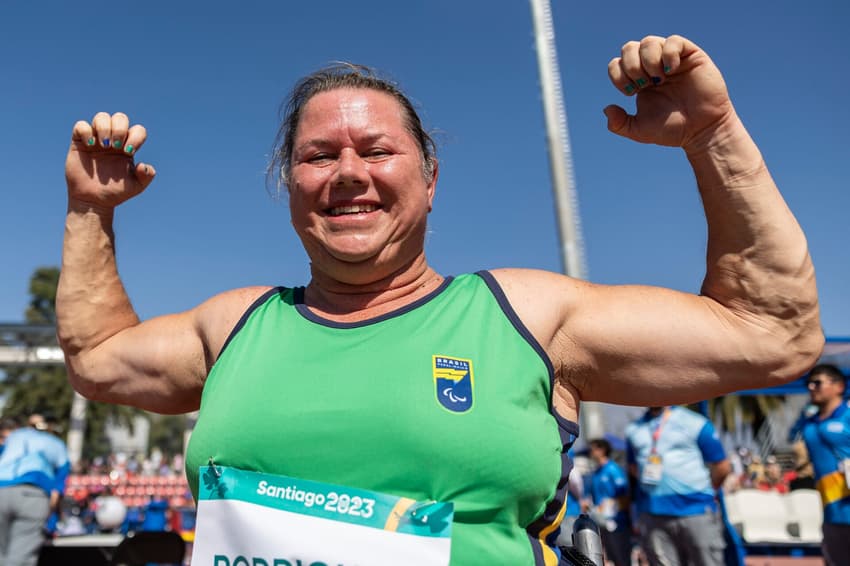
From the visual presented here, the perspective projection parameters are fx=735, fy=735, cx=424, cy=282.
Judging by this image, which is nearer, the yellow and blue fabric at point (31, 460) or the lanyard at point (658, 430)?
the lanyard at point (658, 430)

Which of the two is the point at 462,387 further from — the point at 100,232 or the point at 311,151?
the point at 100,232

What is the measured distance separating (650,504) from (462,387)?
5093 mm

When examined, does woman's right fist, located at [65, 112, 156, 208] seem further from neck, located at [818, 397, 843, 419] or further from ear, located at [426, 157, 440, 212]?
neck, located at [818, 397, 843, 419]

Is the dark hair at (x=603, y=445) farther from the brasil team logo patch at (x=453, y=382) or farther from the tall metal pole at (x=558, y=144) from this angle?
the brasil team logo patch at (x=453, y=382)

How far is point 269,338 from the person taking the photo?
167cm

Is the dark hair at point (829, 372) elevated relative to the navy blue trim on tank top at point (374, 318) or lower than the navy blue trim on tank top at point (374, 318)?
lower

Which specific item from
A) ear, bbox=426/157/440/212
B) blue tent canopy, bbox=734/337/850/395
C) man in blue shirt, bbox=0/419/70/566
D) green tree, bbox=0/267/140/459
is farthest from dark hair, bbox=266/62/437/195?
green tree, bbox=0/267/140/459

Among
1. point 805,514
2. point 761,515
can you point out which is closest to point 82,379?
point 761,515

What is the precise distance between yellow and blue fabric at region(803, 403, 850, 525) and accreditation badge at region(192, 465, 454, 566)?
186 inches

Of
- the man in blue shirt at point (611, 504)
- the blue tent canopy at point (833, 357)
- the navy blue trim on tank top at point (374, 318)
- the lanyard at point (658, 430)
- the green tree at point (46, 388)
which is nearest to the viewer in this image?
the navy blue trim on tank top at point (374, 318)

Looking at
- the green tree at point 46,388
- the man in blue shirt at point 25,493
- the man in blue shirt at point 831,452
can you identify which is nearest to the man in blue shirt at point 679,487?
the man in blue shirt at point 831,452

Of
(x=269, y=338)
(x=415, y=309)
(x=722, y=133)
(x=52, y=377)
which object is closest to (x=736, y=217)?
(x=722, y=133)

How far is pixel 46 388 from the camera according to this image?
3538cm

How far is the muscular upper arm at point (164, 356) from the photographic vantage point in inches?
72.9
